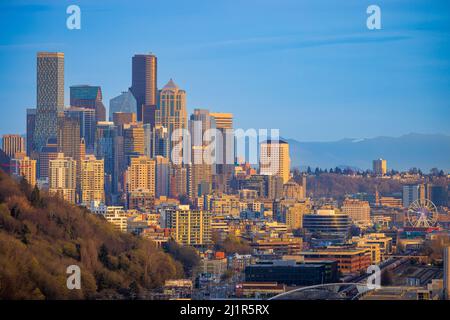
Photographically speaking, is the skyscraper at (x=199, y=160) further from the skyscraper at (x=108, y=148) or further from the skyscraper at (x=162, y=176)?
the skyscraper at (x=108, y=148)

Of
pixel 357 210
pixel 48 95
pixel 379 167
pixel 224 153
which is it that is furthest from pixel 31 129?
pixel 379 167

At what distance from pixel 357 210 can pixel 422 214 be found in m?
2.25

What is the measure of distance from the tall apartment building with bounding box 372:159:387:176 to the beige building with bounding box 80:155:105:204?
597cm

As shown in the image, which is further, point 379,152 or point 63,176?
point 63,176

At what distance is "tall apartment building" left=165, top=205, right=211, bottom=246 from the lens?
74.7 feet

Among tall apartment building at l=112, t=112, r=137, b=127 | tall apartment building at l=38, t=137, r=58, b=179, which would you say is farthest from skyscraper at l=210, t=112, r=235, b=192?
tall apartment building at l=112, t=112, r=137, b=127

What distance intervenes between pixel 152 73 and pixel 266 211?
14.6 feet

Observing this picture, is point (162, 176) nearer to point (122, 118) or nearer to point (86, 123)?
point (86, 123)

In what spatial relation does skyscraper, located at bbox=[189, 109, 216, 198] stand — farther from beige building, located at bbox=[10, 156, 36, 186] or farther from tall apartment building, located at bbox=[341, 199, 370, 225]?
beige building, located at bbox=[10, 156, 36, 186]

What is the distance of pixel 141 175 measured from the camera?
2997cm

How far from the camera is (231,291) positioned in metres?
15.8

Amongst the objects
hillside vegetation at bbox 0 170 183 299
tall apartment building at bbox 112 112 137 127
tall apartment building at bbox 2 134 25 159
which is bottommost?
hillside vegetation at bbox 0 170 183 299

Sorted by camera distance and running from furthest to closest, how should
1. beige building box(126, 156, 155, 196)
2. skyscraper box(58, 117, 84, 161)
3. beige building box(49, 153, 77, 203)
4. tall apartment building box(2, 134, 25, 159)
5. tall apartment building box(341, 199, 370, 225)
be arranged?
skyscraper box(58, 117, 84, 161) < beige building box(126, 156, 155, 196) < tall apartment building box(341, 199, 370, 225) < beige building box(49, 153, 77, 203) < tall apartment building box(2, 134, 25, 159)
